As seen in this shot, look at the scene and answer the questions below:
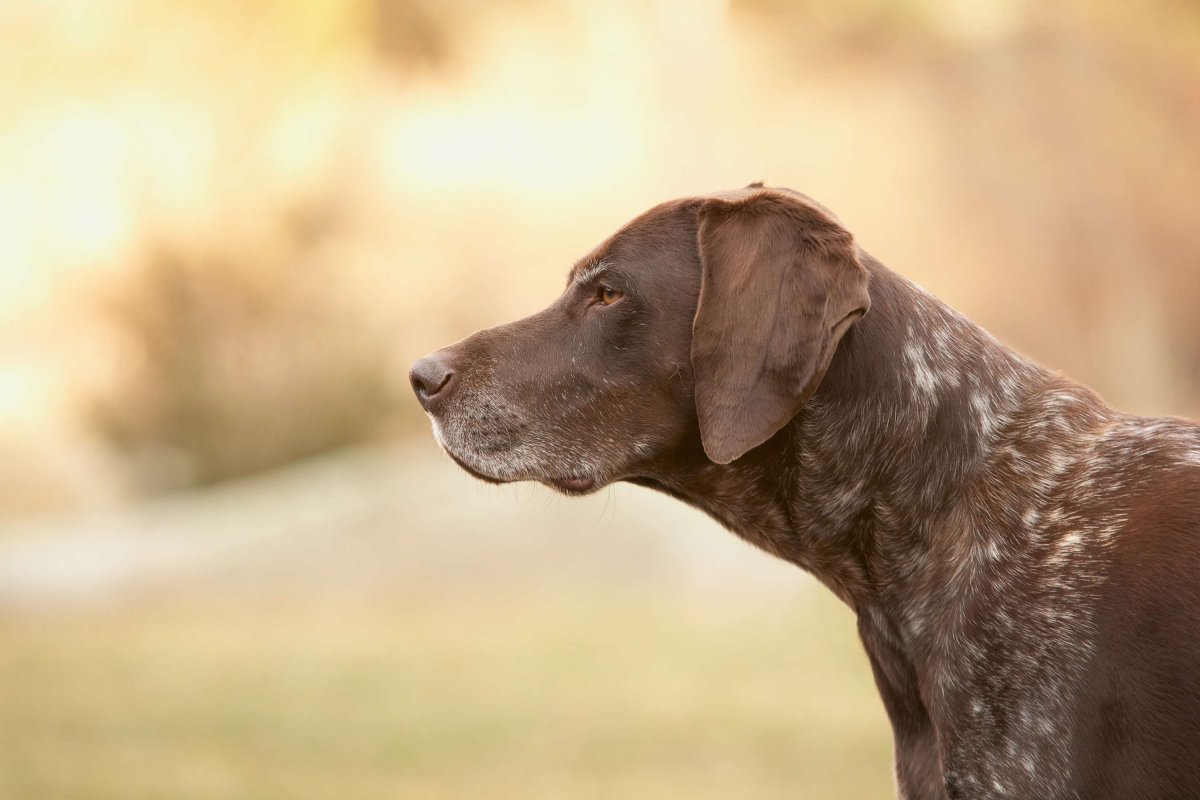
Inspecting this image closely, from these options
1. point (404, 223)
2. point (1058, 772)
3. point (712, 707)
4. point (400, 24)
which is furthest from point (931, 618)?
point (400, 24)

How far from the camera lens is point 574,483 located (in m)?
3.30

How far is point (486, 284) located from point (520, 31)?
10.3ft

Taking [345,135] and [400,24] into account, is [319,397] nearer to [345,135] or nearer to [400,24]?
[345,135]

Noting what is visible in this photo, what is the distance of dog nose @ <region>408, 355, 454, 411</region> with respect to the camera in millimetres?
3256

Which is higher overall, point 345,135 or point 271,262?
point 345,135

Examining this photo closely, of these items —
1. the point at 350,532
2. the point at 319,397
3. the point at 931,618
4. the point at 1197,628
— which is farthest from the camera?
the point at 319,397

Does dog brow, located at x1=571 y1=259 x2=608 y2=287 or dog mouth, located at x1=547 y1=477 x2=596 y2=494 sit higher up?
dog brow, located at x1=571 y1=259 x2=608 y2=287

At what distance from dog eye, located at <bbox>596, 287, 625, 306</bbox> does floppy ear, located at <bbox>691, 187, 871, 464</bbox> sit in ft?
0.87

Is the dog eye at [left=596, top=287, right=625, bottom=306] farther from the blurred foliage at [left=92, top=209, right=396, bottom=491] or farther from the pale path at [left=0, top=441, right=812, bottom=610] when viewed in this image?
the blurred foliage at [left=92, top=209, right=396, bottom=491]

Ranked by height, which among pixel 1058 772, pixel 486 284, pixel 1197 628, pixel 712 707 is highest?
pixel 1197 628

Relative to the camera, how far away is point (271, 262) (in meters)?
15.2

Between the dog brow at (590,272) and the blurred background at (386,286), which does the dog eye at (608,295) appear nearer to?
the dog brow at (590,272)

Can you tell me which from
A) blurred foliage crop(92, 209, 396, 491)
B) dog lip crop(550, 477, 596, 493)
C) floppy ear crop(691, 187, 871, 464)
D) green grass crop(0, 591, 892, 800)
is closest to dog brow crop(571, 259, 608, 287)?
floppy ear crop(691, 187, 871, 464)

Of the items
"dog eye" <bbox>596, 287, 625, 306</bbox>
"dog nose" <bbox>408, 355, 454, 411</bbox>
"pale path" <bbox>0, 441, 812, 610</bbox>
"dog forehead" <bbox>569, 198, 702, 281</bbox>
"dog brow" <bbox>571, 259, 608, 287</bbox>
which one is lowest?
"pale path" <bbox>0, 441, 812, 610</bbox>
